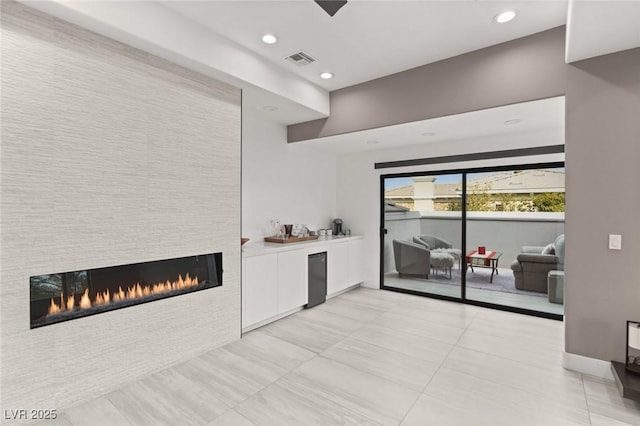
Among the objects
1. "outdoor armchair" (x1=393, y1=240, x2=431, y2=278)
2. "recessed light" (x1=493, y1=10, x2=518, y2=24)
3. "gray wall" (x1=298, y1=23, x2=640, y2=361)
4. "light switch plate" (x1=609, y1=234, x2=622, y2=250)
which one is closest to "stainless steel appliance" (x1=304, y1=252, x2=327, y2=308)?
"outdoor armchair" (x1=393, y1=240, x2=431, y2=278)

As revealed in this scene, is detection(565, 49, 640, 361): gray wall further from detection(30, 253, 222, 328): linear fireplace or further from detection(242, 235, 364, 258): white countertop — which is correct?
detection(30, 253, 222, 328): linear fireplace

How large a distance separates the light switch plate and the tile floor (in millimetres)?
1086

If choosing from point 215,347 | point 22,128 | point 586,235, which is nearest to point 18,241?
point 22,128

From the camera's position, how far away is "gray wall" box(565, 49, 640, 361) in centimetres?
239

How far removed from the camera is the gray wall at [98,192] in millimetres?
1915

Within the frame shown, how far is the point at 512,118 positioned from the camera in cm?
334

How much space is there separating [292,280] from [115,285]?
2026 millimetres

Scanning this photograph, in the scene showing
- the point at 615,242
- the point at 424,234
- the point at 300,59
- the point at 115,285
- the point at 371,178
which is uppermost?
the point at 300,59

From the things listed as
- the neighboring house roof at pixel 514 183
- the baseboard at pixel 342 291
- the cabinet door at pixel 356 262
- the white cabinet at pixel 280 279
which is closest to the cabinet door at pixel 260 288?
the white cabinet at pixel 280 279

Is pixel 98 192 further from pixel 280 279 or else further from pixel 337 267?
pixel 337 267

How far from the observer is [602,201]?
2494 millimetres

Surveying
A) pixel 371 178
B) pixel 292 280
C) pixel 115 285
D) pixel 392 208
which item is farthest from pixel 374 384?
pixel 371 178

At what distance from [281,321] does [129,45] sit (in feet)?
10.4

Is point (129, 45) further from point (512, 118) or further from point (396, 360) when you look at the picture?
point (512, 118)
